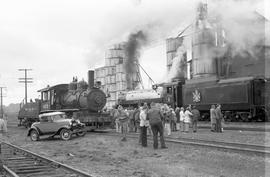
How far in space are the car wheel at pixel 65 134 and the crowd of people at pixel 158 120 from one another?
2521 mm

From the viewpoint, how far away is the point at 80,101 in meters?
22.0

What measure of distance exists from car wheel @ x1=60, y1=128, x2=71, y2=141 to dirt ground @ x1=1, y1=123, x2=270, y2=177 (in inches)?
164

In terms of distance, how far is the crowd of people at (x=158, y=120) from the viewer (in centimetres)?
1308

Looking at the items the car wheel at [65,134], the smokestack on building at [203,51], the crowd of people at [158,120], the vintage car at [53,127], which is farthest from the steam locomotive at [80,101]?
the smokestack on building at [203,51]

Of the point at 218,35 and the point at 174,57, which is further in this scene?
the point at 174,57

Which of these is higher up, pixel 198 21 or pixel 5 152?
pixel 198 21

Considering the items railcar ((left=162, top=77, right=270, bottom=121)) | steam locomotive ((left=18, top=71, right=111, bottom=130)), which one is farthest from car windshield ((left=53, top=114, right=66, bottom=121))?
railcar ((left=162, top=77, right=270, bottom=121))

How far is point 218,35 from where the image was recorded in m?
42.7

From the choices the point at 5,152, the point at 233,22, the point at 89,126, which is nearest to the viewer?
the point at 5,152

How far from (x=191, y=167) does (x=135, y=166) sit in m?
1.47

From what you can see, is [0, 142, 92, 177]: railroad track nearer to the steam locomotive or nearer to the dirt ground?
the dirt ground

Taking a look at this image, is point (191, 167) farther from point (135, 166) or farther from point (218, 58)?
point (218, 58)

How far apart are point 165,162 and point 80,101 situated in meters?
12.3

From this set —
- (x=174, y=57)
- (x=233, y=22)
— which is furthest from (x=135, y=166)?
(x=174, y=57)
